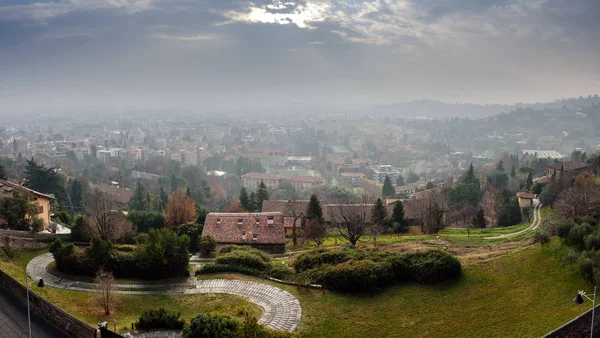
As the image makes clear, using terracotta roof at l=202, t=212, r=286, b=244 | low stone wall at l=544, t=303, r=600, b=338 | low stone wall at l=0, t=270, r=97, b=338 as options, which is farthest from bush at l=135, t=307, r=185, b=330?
terracotta roof at l=202, t=212, r=286, b=244

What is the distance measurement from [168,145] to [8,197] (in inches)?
4976

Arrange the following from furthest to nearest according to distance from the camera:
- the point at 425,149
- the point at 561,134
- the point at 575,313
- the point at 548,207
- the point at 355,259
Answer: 1. the point at 561,134
2. the point at 425,149
3. the point at 548,207
4. the point at 355,259
5. the point at 575,313

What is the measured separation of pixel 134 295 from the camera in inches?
635

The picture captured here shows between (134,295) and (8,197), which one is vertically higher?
(8,197)

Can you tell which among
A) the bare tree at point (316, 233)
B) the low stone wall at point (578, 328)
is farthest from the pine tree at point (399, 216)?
the low stone wall at point (578, 328)

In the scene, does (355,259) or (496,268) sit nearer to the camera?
(496,268)

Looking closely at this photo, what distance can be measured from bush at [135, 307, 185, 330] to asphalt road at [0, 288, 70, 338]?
2286mm

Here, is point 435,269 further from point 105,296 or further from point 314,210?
point 314,210

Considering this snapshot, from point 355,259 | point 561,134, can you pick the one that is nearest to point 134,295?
point 355,259

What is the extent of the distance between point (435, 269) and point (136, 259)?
457 inches

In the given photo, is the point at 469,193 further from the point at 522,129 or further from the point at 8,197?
the point at 522,129

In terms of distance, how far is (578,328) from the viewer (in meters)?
11.0

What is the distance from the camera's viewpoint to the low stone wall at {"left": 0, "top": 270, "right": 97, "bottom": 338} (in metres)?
12.6

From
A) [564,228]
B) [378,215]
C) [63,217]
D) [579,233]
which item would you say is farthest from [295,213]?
[579,233]
